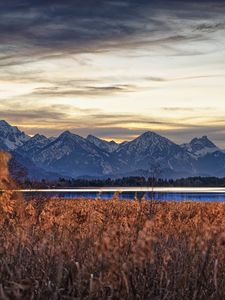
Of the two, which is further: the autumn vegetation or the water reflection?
the water reflection

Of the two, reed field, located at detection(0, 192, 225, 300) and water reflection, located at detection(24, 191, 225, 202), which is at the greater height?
water reflection, located at detection(24, 191, 225, 202)

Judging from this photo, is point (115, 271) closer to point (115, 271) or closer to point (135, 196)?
point (115, 271)

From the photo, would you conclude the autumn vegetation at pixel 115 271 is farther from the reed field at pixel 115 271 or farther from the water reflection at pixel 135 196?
the water reflection at pixel 135 196

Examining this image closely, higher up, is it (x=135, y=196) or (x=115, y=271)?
(x=135, y=196)

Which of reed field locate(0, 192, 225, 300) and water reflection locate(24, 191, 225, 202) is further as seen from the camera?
water reflection locate(24, 191, 225, 202)

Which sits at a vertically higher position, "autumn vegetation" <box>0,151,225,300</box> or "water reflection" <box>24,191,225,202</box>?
"water reflection" <box>24,191,225,202</box>

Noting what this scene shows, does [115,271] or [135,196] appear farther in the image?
[135,196]

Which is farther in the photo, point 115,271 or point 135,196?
point 135,196

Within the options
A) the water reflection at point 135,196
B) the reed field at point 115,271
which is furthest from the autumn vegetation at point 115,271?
the water reflection at point 135,196

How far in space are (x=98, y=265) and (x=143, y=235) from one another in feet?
6.45

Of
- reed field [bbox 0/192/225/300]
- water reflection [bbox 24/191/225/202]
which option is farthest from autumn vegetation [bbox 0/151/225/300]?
water reflection [bbox 24/191/225/202]

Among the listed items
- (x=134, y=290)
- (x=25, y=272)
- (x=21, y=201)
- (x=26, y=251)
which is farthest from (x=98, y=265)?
(x=21, y=201)

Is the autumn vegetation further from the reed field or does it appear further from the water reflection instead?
the water reflection

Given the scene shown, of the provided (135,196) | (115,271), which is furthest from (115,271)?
(135,196)
